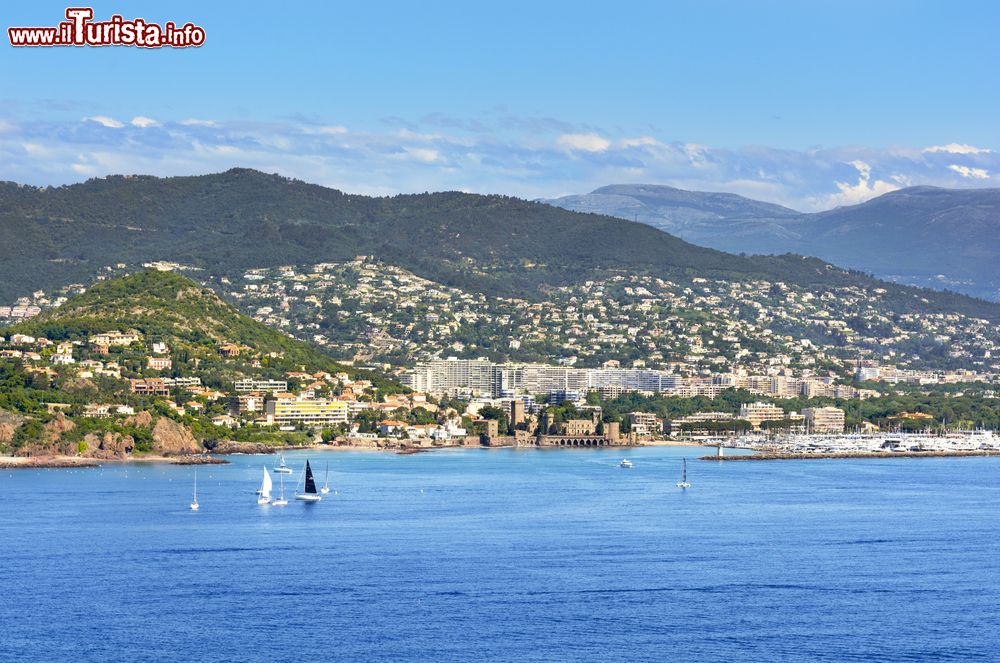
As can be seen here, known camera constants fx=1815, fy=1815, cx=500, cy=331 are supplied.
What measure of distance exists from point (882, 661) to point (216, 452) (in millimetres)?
72488

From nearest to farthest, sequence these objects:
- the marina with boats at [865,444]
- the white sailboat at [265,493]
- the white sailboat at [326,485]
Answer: the white sailboat at [265,493], the white sailboat at [326,485], the marina with boats at [865,444]

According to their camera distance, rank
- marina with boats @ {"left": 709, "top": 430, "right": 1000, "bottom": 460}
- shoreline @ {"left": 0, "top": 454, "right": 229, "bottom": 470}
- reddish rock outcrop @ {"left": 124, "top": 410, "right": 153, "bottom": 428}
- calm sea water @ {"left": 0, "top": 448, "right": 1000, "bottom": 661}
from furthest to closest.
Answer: marina with boats @ {"left": 709, "top": 430, "right": 1000, "bottom": 460} < reddish rock outcrop @ {"left": 124, "top": 410, "right": 153, "bottom": 428} < shoreline @ {"left": 0, "top": 454, "right": 229, "bottom": 470} < calm sea water @ {"left": 0, "top": 448, "right": 1000, "bottom": 661}

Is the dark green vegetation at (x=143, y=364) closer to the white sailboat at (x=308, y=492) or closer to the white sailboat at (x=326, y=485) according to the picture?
the white sailboat at (x=326, y=485)

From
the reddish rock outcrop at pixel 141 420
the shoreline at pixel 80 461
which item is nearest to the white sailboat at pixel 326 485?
the shoreline at pixel 80 461

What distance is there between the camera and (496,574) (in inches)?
1941

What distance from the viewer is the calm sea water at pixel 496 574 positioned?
40562 millimetres

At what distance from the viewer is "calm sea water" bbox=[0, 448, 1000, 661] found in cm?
4056

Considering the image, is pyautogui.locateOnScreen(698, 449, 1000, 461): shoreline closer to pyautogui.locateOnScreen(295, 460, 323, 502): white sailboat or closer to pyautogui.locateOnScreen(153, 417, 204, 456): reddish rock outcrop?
pyautogui.locateOnScreen(153, 417, 204, 456): reddish rock outcrop

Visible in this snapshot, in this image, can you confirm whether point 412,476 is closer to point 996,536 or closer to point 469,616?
point 996,536

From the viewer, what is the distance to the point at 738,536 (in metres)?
59.3

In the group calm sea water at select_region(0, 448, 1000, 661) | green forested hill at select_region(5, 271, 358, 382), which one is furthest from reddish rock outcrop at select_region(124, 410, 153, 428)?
green forested hill at select_region(5, 271, 358, 382)

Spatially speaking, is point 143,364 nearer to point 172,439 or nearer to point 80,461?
point 172,439

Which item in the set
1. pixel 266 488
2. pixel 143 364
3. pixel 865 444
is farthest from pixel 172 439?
pixel 865 444

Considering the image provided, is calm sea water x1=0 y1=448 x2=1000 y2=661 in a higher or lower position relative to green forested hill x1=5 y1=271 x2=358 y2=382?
lower
